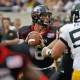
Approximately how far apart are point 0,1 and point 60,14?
184 cm

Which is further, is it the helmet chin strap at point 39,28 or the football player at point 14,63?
the helmet chin strap at point 39,28

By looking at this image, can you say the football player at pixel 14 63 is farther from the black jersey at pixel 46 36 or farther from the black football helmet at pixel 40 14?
the black football helmet at pixel 40 14

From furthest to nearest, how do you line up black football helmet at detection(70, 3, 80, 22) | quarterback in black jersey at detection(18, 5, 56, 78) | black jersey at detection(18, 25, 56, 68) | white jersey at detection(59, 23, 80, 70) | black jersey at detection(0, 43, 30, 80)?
quarterback in black jersey at detection(18, 5, 56, 78) < black jersey at detection(18, 25, 56, 68) < black football helmet at detection(70, 3, 80, 22) < white jersey at detection(59, 23, 80, 70) < black jersey at detection(0, 43, 30, 80)

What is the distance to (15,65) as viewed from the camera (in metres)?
3.05

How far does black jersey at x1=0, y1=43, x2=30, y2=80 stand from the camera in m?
3.04

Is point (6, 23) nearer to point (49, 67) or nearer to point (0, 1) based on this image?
point (0, 1)

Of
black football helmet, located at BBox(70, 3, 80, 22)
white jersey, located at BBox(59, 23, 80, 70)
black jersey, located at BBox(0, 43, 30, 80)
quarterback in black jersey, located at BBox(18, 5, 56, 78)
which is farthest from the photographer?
quarterback in black jersey, located at BBox(18, 5, 56, 78)

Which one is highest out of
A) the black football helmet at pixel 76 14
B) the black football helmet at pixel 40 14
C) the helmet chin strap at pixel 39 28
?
the black football helmet at pixel 76 14

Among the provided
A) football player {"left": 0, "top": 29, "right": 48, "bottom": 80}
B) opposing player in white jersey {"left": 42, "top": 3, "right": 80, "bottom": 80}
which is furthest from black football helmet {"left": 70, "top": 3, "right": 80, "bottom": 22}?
football player {"left": 0, "top": 29, "right": 48, "bottom": 80}

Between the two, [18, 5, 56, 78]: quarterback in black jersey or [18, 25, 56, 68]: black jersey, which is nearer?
[18, 25, 56, 68]: black jersey

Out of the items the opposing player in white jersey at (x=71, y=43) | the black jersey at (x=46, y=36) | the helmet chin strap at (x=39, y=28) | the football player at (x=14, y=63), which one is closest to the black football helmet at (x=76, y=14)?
the opposing player in white jersey at (x=71, y=43)

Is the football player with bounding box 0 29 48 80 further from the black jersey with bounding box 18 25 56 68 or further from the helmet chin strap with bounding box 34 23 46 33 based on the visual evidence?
the helmet chin strap with bounding box 34 23 46 33

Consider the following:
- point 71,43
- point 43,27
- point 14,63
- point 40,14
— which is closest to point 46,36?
point 43,27

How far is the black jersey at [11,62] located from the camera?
3.04 metres
